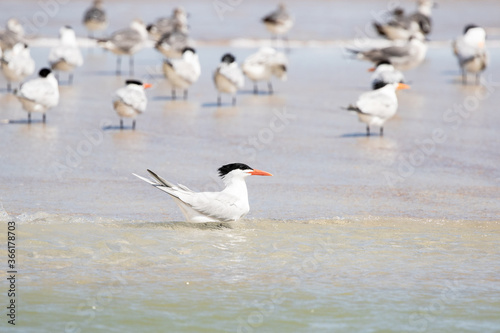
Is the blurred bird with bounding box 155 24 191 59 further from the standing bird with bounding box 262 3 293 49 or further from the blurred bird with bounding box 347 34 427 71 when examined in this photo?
the standing bird with bounding box 262 3 293 49

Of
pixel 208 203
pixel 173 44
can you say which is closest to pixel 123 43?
pixel 173 44

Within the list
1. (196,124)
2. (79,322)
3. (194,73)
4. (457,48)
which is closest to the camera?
(79,322)

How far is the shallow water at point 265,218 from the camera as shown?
190 inches

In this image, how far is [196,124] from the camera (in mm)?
11219

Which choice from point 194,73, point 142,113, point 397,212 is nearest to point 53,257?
point 397,212

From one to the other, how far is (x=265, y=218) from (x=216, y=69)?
6.47m

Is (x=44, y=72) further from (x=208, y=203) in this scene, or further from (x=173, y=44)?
(x=173, y=44)

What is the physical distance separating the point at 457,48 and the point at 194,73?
5.05 m

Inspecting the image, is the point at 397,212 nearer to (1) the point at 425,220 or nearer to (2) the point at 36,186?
(1) the point at 425,220

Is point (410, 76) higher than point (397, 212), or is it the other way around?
point (410, 76)

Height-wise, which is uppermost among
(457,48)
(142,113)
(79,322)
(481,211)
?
(457,48)

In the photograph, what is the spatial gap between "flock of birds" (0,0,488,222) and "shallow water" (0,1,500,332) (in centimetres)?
24

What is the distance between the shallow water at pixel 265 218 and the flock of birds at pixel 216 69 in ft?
0.80

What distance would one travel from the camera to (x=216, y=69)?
12922mm
